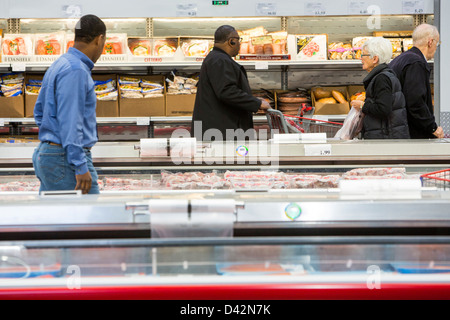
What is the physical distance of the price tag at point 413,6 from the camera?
5762 millimetres

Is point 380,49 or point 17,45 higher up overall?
point 17,45

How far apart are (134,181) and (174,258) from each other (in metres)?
1.32

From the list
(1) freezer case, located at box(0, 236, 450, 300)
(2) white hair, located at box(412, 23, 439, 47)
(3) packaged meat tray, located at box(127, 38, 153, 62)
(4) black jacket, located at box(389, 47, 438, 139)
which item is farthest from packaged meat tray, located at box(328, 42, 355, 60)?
(1) freezer case, located at box(0, 236, 450, 300)

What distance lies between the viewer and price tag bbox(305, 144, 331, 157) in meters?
2.96

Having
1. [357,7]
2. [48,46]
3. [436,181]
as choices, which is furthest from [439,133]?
[48,46]

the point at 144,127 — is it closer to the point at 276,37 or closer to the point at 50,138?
the point at 276,37

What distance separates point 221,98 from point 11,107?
8.69 feet

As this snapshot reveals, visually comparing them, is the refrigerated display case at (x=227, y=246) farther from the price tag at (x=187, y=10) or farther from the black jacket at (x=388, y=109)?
the price tag at (x=187, y=10)

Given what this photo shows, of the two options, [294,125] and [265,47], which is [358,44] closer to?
[265,47]

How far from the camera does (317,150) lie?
2961 millimetres

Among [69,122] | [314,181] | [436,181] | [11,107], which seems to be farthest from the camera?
[11,107]

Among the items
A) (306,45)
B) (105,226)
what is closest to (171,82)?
(306,45)

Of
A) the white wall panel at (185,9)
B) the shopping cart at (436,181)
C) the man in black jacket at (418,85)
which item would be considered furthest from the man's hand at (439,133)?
the shopping cart at (436,181)

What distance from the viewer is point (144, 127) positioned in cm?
630
